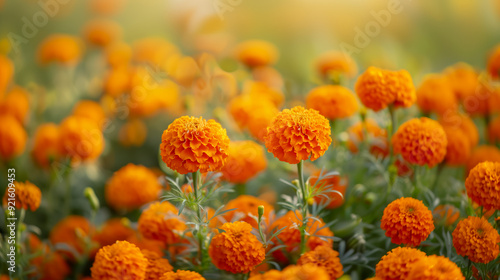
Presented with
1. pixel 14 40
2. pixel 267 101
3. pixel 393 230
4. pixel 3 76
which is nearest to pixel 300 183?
pixel 393 230

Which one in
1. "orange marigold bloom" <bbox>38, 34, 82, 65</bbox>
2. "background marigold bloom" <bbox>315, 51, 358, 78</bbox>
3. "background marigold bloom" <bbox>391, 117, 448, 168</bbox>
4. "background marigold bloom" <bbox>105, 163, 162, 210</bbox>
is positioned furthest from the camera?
"orange marigold bloom" <bbox>38, 34, 82, 65</bbox>

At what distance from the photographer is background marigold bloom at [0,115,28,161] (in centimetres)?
112

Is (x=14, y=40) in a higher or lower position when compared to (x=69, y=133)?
higher

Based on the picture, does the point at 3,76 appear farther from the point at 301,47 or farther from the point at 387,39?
the point at 387,39

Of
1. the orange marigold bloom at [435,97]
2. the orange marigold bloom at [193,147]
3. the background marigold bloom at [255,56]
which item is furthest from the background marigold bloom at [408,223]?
the background marigold bloom at [255,56]

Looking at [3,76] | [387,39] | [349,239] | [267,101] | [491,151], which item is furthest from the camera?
[387,39]

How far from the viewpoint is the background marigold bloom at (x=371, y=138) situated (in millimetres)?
960

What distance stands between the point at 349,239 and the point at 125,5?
1.82 m

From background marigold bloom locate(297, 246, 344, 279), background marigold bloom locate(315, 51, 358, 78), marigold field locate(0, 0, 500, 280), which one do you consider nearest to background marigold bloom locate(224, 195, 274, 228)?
marigold field locate(0, 0, 500, 280)

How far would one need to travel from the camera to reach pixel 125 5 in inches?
87.7

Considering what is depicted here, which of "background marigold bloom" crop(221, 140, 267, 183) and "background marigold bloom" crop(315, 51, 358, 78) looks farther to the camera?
"background marigold bloom" crop(315, 51, 358, 78)

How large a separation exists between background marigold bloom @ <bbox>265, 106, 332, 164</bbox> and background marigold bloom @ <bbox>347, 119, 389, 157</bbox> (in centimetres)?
31

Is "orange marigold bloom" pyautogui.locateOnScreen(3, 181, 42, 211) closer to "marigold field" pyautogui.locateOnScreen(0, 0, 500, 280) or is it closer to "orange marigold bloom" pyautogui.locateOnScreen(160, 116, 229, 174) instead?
"marigold field" pyautogui.locateOnScreen(0, 0, 500, 280)

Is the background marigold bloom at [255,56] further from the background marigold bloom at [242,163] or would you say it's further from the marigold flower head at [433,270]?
the marigold flower head at [433,270]
